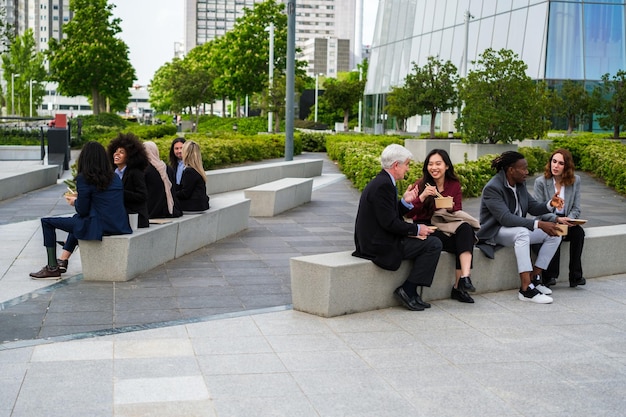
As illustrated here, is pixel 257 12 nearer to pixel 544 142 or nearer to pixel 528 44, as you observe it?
pixel 528 44

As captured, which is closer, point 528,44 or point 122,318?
point 122,318

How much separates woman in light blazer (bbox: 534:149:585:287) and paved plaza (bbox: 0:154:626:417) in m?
0.23

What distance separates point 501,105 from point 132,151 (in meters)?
19.9

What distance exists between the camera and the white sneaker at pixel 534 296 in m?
8.80

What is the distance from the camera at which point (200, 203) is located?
39.5 feet

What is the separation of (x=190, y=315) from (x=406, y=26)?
5326 centimetres

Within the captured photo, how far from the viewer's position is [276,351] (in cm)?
676

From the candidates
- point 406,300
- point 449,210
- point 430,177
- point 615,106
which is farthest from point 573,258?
point 615,106

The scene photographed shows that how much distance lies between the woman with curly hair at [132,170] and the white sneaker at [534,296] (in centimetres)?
420

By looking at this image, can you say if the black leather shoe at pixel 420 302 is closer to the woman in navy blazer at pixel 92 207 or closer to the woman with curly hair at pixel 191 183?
the woman in navy blazer at pixel 92 207

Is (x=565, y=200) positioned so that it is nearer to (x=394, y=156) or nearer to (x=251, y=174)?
(x=394, y=156)

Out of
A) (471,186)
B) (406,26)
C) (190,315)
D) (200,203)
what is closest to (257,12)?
(406,26)

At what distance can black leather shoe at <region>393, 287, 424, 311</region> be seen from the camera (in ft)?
27.0

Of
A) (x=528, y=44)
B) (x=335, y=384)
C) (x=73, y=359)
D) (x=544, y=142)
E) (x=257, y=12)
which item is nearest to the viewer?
(x=335, y=384)
